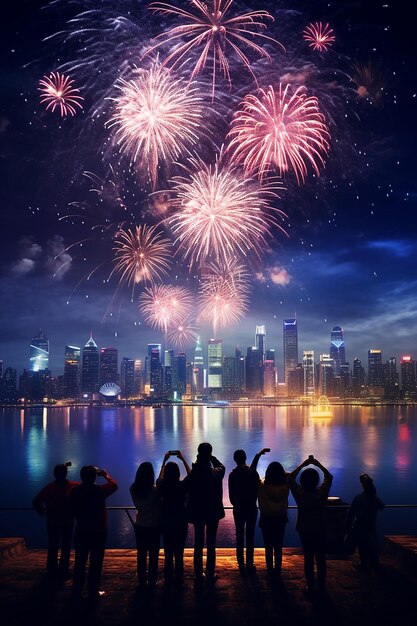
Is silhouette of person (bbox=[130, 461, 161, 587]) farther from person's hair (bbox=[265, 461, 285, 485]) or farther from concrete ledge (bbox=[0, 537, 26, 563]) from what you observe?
concrete ledge (bbox=[0, 537, 26, 563])

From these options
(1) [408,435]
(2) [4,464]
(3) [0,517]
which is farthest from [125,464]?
(1) [408,435]

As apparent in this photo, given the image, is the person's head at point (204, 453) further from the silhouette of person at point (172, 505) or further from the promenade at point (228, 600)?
the promenade at point (228, 600)

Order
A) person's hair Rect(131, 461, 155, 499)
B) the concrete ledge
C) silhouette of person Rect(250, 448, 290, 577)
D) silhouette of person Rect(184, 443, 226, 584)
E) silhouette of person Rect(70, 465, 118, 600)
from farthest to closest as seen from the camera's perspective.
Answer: the concrete ledge → silhouette of person Rect(250, 448, 290, 577) → silhouette of person Rect(184, 443, 226, 584) → person's hair Rect(131, 461, 155, 499) → silhouette of person Rect(70, 465, 118, 600)

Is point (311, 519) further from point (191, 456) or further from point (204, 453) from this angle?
point (191, 456)

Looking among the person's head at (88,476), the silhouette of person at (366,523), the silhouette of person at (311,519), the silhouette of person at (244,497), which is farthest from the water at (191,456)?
the person's head at (88,476)

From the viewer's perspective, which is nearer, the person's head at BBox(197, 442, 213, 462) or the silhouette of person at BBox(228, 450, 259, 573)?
the person's head at BBox(197, 442, 213, 462)

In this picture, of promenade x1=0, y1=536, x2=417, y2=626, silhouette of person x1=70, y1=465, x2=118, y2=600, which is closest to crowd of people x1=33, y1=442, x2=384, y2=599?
silhouette of person x1=70, y1=465, x2=118, y2=600

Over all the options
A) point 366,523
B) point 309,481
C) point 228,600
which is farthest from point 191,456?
point 309,481
